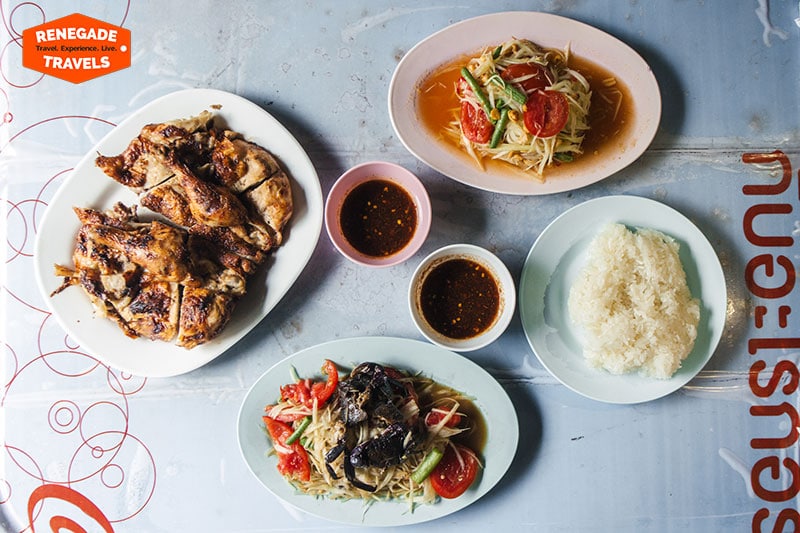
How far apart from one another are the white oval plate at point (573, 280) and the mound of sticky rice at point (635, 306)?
107 mm

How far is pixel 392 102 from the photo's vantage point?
125 inches

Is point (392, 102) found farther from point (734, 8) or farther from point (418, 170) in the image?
point (734, 8)

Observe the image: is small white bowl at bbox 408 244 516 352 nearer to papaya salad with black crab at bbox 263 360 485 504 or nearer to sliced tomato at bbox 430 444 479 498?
papaya salad with black crab at bbox 263 360 485 504

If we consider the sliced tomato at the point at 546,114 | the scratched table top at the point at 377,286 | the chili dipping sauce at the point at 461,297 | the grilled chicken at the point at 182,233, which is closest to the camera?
the grilled chicken at the point at 182,233

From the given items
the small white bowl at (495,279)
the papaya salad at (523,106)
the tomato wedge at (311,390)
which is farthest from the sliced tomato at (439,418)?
the papaya salad at (523,106)

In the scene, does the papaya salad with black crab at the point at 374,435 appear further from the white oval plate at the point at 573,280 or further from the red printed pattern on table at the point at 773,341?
the red printed pattern on table at the point at 773,341

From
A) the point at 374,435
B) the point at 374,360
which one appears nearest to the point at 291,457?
the point at 374,435

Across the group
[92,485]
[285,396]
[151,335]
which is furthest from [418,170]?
[92,485]

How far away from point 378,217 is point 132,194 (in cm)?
136

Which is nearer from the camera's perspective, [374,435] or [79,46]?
[374,435]

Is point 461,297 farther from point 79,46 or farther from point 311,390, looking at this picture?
point 79,46

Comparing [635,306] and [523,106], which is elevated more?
[523,106]

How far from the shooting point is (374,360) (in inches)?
127

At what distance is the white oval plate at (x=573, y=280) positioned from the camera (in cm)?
322
